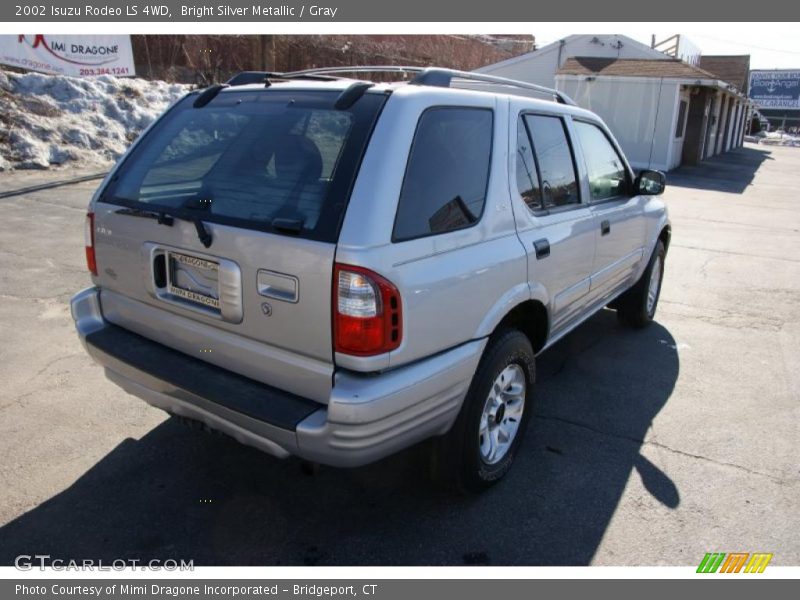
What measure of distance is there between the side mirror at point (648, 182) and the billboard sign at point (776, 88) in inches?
3458

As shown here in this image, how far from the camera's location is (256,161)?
9.02 feet

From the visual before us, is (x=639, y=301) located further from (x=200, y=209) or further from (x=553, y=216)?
(x=200, y=209)

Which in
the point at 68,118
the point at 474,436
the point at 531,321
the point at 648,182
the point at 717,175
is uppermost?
the point at 648,182

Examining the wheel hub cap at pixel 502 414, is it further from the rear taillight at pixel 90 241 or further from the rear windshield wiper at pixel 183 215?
the rear taillight at pixel 90 241

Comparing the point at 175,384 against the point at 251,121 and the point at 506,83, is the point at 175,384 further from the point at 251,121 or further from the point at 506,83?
the point at 506,83

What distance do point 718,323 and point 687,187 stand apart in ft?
44.5

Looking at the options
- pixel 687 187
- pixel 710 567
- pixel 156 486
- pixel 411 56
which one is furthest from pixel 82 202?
pixel 411 56

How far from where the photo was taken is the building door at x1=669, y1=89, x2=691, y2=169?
871 inches

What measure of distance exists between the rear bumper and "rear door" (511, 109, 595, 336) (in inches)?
30.9

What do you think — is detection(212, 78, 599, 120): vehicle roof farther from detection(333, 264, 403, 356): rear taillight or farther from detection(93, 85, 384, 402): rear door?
detection(333, 264, 403, 356): rear taillight

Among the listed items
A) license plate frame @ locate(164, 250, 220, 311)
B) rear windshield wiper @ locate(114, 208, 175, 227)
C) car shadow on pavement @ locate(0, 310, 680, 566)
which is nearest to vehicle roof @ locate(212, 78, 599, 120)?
rear windshield wiper @ locate(114, 208, 175, 227)

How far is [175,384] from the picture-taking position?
268 centimetres

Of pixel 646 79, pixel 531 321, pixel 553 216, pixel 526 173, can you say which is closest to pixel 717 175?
pixel 646 79

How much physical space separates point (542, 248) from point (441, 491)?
1.33 m
